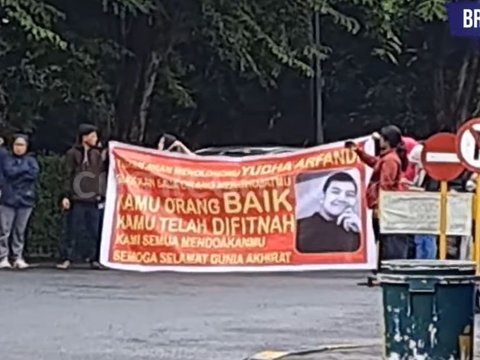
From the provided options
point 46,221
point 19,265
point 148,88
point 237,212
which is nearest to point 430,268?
point 237,212

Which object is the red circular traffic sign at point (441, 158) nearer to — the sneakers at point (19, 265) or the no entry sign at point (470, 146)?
the no entry sign at point (470, 146)

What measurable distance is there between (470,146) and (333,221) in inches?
259

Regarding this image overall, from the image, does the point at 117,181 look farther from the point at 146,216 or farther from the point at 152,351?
the point at 152,351

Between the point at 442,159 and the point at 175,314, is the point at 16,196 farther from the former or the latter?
the point at 442,159

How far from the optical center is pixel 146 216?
21266mm

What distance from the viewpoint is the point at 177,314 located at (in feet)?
51.8

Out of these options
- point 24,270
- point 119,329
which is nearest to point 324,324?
point 119,329

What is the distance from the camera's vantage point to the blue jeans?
1880cm

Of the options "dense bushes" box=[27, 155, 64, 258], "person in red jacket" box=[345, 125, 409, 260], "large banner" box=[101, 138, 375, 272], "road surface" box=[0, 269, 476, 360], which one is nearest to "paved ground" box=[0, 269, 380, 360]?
"road surface" box=[0, 269, 476, 360]

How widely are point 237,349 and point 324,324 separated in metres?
2.25

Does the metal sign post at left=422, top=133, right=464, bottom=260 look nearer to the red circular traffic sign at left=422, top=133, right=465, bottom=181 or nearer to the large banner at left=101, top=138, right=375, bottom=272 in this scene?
the red circular traffic sign at left=422, top=133, right=465, bottom=181

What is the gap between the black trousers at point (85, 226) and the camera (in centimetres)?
2184

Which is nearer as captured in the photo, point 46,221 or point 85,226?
point 85,226

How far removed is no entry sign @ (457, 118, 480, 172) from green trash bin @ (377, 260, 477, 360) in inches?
143
